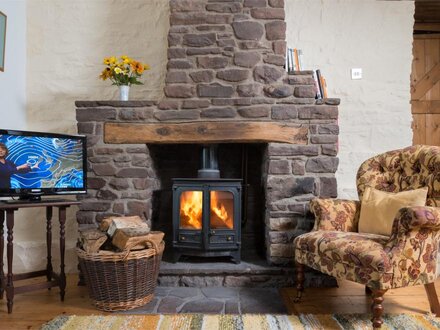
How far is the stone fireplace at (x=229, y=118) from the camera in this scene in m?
2.74

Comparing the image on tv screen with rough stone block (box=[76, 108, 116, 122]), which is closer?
the image on tv screen

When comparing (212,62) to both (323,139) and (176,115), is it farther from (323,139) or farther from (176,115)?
(323,139)

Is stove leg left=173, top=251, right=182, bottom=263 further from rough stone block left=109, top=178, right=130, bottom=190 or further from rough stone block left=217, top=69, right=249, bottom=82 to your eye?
rough stone block left=217, top=69, right=249, bottom=82

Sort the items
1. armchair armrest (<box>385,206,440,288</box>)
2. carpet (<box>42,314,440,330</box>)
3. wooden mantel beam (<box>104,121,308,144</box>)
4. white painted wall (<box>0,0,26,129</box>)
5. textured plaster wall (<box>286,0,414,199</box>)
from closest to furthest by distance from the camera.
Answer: armchair armrest (<box>385,206,440,288</box>)
carpet (<box>42,314,440,330</box>)
wooden mantel beam (<box>104,121,308,144</box>)
white painted wall (<box>0,0,26,129</box>)
textured plaster wall (<box>286,0,414,199</box>)

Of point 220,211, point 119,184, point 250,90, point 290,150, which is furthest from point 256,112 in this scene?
point 119,184

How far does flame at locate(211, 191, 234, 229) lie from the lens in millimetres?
2803

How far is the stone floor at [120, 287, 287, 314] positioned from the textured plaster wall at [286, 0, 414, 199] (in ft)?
4.49

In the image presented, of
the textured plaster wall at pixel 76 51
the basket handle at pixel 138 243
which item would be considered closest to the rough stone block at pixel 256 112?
the textured plaster wall at pixel 76 51

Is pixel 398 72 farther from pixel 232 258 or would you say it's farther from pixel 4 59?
pixel 4 59

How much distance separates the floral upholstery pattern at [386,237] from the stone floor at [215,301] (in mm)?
373

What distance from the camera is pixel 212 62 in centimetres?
279

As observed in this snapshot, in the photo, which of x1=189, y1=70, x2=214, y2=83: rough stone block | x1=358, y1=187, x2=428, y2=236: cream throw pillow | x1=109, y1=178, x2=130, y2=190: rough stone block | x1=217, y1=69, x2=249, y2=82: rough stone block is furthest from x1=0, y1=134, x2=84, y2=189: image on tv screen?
x1=358, y1=187, x2=428, y2=236: cream throw pillow

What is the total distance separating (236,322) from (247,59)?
1.91m

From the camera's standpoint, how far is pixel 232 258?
9.22ft
